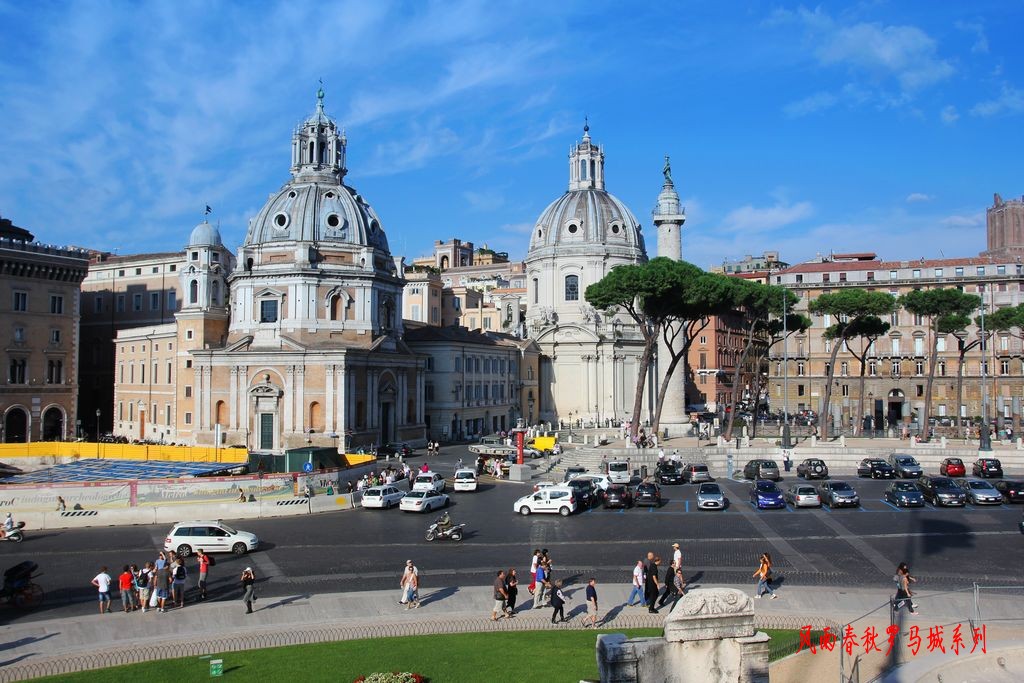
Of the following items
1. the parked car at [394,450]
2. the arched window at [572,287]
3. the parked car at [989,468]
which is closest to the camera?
the parked car at [989,468]

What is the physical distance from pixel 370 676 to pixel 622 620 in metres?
6.72

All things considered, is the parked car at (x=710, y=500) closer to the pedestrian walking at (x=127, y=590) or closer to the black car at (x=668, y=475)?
the black car at (x=668, y=475)

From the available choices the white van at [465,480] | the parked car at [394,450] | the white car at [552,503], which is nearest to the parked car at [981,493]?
the white car at [552,503]

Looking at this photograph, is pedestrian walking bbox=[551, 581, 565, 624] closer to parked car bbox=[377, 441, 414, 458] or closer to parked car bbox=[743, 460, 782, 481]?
parked car bbox=[743, 460, 782, 481]

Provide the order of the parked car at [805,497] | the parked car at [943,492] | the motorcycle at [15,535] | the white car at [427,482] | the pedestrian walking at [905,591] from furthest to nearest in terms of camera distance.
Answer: the white car at [427,482] → the parked car at [805,497] → the parked car at [943,492] → the motorcycle at [15,535] → the pedestrian walking at [905,591]

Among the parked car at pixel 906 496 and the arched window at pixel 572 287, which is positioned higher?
the arched window at pixel 572 287

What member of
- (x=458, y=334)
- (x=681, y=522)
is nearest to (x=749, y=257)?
(x=458, y=334)

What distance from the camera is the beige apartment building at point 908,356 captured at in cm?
7825

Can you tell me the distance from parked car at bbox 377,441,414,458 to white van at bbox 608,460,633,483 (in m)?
16.4

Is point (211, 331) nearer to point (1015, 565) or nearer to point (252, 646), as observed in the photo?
point (252, 646)

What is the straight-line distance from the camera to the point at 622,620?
21141 mm

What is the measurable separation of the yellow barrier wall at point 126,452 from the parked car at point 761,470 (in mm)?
19687

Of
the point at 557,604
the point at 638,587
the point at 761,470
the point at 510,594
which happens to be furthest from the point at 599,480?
the point at 557,604

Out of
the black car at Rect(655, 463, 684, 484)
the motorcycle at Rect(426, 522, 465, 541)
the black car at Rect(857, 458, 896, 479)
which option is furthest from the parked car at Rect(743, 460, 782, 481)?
the motorcycle at Rect(426, 522, 465, 541)
